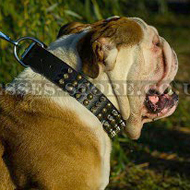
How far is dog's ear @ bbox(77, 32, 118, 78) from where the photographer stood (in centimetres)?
239

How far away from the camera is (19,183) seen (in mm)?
2348

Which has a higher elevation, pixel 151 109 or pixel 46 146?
pixel 46 146

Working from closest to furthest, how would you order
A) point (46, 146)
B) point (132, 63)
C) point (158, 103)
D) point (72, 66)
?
point (46, 146), point (72, 66), point (132, 63), point (158, 103)

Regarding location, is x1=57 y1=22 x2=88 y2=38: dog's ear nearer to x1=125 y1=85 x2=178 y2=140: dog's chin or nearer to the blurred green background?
x1=125 y1=85 x2=178 y2=140: dog's chin

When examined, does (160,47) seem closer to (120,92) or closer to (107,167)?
(120,92)

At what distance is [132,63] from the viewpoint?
2609 mm

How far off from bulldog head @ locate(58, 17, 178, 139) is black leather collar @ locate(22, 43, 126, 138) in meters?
0.07

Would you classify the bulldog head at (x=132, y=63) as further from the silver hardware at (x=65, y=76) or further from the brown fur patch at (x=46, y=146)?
the brown fur patch at (x=46, y=146)

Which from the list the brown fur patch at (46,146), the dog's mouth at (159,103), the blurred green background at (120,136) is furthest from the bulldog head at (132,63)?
the blurred green background at (120,136)

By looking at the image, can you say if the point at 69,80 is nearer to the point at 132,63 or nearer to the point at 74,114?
the point at 74,114

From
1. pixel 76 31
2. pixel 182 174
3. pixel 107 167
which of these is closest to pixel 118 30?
pixel 76 31

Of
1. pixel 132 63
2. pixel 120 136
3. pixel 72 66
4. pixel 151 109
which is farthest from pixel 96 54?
pixel 120 136

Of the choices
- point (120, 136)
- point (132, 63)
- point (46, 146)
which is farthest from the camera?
point (120, 136)

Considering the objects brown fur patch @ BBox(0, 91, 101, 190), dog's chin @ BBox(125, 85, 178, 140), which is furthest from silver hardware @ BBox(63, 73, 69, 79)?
dog's chin @ BBox(125, 85, 178, 140)
